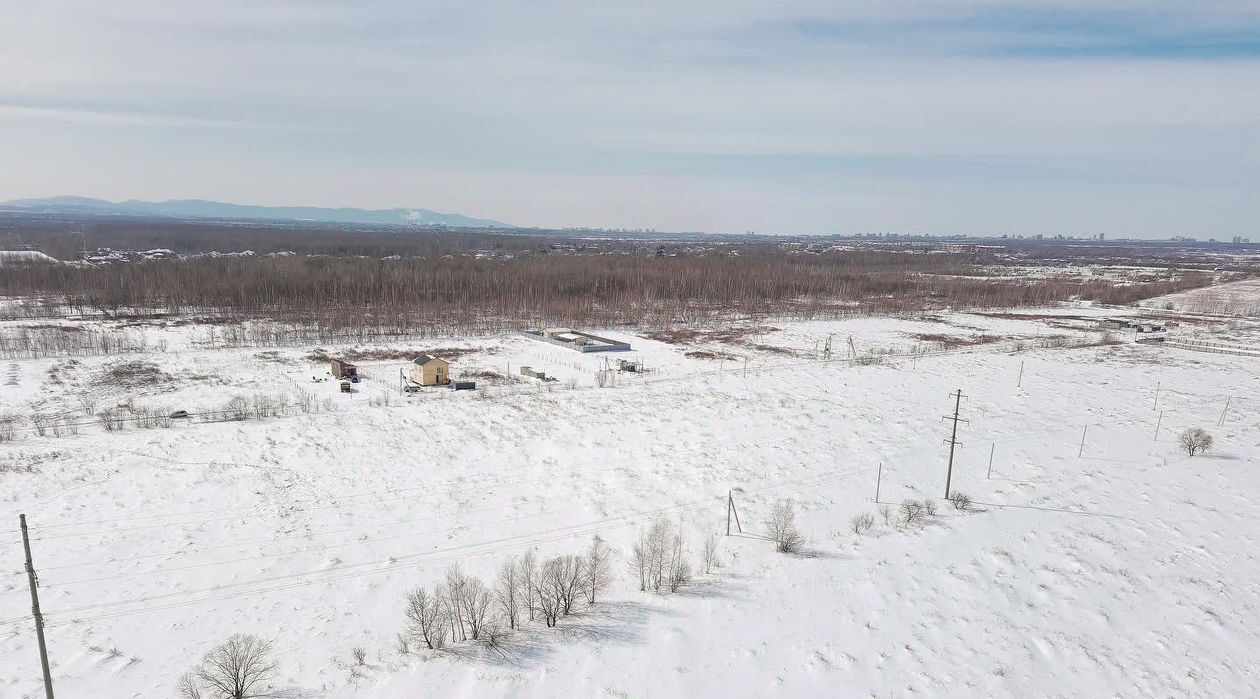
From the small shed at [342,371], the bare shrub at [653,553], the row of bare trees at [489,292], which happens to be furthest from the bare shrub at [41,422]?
the row of bare trees at [489,292]

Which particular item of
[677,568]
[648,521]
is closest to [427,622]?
[677,568]

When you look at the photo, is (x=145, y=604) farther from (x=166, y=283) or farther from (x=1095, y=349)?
(x=166, y=283)

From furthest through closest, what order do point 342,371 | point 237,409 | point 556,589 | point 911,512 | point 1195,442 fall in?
point 342,371, point 237,409, point 1195,442, point 911,512, point 556,589

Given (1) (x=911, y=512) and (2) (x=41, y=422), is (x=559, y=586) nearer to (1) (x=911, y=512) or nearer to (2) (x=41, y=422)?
(1) (x=911, y=512)

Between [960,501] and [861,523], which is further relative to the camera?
[960,501]

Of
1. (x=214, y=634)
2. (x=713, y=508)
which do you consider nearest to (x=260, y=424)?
(x=214, y=634)

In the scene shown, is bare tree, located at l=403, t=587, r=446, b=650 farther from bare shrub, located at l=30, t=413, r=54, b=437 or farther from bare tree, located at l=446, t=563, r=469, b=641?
bare shrub, located at l=30, t=413, r=54, b=437

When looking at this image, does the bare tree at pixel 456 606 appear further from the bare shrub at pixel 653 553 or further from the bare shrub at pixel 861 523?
the bare shrub at pixel 861 523
